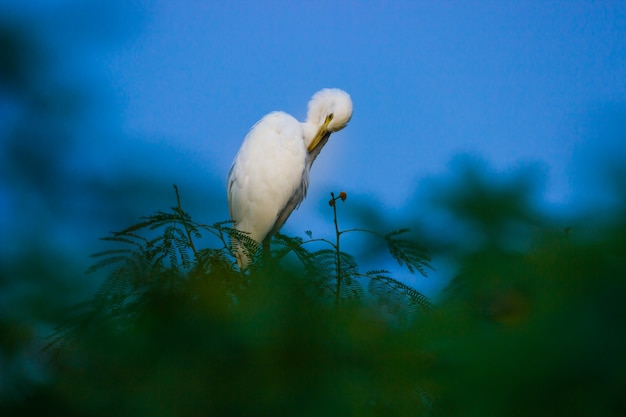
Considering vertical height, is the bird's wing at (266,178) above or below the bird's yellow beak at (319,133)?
below

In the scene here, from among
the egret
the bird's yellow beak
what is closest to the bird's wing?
the egret

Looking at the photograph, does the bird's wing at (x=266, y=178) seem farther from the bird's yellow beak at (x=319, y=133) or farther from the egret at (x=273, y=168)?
the bird's yellow beak at (x=319, y=133)

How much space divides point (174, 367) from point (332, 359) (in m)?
0.09

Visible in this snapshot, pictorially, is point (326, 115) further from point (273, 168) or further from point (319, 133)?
point (273, 168)

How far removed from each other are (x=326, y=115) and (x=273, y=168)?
36.1 inches

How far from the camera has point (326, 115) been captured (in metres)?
6.00

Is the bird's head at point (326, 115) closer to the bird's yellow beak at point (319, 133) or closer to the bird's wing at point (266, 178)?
the bird's yellow beak at point (319, 133)

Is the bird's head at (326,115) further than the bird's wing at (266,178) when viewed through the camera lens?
Yes

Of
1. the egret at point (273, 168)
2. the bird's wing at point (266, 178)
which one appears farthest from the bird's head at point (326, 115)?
the bird's wing at point (266, 178)

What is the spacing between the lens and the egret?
5.29 meters

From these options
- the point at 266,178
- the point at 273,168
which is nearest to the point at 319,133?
the point at 273,168

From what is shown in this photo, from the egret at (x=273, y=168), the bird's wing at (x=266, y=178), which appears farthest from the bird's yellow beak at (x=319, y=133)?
the bird's wing at (x=266, y=178)

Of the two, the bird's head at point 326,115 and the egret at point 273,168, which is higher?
the bird's head at point 326,115

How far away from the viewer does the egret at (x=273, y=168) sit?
5.29m
